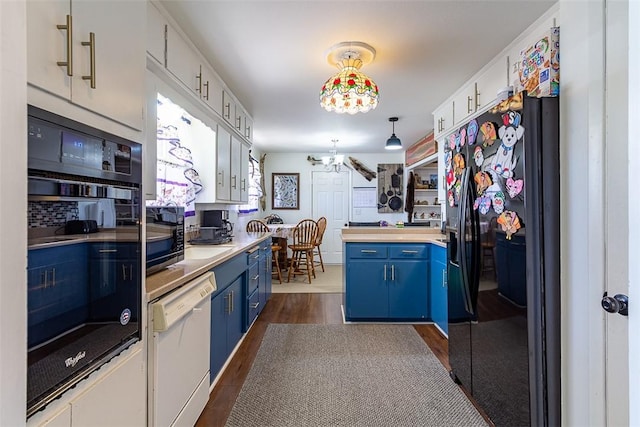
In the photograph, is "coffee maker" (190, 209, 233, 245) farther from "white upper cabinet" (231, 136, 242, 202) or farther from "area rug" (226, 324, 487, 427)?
"area rug" (226, 324, 487, 427)

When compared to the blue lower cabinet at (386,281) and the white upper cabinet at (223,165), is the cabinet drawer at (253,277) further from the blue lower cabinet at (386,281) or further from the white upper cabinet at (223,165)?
the blue lower cabinet at (386,281)

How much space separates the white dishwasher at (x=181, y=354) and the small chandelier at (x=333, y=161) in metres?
4.14

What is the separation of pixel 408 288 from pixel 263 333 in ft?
4.83

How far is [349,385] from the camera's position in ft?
6.72

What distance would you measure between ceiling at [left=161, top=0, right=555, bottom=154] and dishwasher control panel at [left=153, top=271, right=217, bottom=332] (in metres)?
1.59

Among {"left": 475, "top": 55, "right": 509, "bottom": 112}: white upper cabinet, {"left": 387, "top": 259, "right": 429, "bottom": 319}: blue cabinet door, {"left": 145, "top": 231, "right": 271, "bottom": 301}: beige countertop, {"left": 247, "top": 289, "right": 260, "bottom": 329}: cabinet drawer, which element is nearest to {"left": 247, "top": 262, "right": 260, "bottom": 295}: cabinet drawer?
{"left": 247, "top": 289, "right": 260, "bottom": 329}: cabinet drawer

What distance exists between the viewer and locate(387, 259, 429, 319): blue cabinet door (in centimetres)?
304

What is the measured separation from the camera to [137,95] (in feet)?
3.57

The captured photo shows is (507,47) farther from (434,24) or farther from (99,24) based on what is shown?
(99,24)

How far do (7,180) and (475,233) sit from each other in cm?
188

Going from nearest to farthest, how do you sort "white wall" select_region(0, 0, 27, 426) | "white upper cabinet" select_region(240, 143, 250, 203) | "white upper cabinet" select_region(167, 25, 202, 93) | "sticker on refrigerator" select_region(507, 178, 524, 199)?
"white wall" select_region(0, 0, 27, 426) → "sticker on refrigerator" select_region(507, 178, 524, 199) → "white upper cabinet" select_region(167, 25, 202, 93) → "white upper cabinet" select_region(240, 143, 250, 203)

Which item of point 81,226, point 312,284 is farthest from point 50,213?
point 312,284

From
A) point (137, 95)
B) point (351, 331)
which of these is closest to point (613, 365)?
point (137, 95)

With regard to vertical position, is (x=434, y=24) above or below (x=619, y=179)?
above
